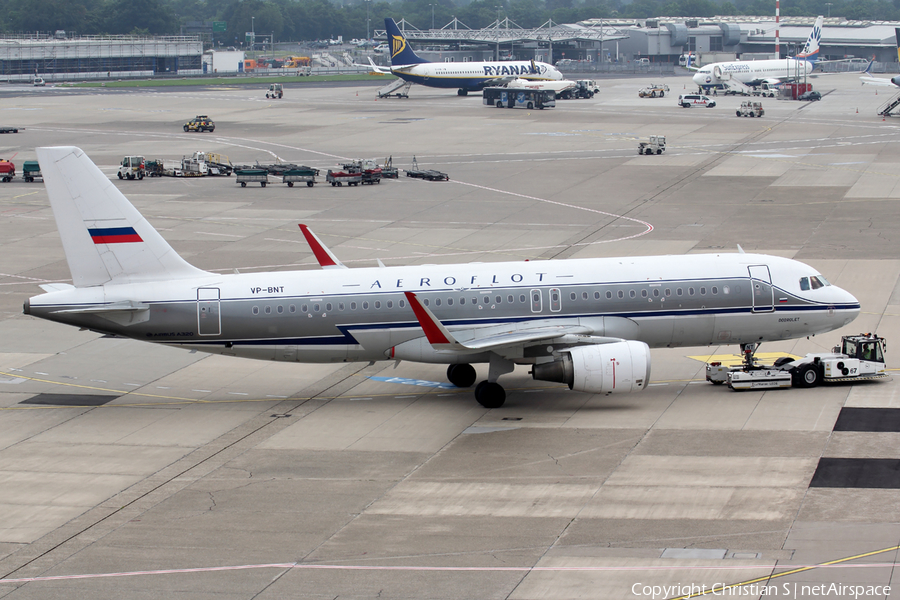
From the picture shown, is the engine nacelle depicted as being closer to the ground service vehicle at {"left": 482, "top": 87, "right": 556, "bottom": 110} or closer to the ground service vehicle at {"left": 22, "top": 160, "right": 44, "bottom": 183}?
the ground service vehicle at {"left": 22, "top": 160, "right": 44, "bottom": 183}

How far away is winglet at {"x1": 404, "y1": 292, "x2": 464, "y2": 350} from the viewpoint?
117 ft

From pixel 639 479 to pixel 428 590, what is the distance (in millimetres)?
8821

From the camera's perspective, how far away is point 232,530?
28.0m

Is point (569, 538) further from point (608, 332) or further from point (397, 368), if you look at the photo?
point (397, 368)

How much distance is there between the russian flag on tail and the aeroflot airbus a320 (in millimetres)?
37

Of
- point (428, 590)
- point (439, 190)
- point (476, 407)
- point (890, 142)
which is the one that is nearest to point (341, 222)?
point (439, 190)

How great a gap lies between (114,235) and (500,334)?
14.5 m

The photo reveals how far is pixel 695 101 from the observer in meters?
154

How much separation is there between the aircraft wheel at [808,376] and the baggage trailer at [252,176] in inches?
2427

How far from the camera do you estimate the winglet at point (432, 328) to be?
35.8m

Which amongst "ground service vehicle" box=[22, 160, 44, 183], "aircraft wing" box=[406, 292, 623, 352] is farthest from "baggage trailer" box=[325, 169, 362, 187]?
"aircraft wing" box=[406, 292, 623, 352]

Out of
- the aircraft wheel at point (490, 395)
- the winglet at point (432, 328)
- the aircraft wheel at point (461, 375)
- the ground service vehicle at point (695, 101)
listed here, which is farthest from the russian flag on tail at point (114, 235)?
the ground service vehicle at point (695, 101)

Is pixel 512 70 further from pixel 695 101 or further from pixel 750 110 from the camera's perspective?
pixel 750 110

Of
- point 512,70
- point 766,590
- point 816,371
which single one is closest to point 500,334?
→ point 816,371
